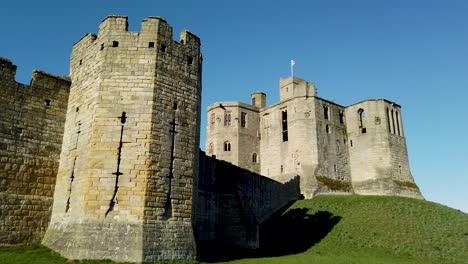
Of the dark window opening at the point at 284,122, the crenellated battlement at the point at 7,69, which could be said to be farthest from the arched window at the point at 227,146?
the crenellated battlement at the point at 7,69

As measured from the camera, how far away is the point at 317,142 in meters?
39.5

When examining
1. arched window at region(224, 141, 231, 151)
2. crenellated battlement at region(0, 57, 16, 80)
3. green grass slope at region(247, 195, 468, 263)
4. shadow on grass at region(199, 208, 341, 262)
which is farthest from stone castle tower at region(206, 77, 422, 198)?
crenellated battlement at region(0, 57, 16, 80)

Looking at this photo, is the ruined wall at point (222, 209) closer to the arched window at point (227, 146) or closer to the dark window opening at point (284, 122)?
the dark window opening at point (284, 122)

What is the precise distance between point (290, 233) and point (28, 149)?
1795 centimetres

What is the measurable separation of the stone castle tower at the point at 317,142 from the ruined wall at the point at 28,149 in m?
26.5

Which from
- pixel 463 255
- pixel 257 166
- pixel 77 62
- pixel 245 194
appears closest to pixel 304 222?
pixel 245 194

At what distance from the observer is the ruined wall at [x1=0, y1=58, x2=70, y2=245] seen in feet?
46.0

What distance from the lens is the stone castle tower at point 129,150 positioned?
12.6 m

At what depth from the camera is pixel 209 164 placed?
70.9 feet

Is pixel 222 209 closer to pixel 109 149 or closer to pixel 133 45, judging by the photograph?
pixel 109 149

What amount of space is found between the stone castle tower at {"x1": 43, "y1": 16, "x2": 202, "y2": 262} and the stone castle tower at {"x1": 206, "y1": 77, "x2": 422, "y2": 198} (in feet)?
82.1

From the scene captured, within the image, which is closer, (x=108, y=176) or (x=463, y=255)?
(x=108, y=176)

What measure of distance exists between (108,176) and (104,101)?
2.82m

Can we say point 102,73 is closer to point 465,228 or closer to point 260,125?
point 465,228
